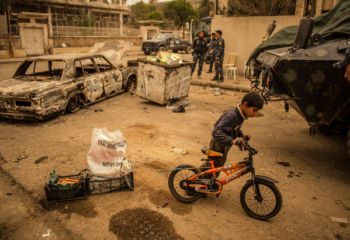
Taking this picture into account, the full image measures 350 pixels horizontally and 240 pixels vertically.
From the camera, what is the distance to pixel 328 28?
486cm

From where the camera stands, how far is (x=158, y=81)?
7121 mm

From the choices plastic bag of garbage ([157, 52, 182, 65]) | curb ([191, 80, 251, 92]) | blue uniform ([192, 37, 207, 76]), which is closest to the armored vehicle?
plastic bag of garbage ([157, 52, 182, 65])

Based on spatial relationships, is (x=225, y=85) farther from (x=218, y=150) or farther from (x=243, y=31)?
(x=218, y=150)

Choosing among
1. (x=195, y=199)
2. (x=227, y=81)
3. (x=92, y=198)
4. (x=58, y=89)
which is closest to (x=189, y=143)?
(x=195, y=199)

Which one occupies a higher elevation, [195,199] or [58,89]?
[58,89]

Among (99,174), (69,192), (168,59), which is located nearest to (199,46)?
(168,59)

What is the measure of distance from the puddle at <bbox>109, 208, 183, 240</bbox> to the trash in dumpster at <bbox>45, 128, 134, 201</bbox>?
1.53 feet

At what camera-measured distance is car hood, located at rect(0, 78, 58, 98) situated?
5.52m

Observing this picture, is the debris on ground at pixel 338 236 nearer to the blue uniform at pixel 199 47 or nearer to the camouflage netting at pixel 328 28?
the camouflage netting at pixel 328 28

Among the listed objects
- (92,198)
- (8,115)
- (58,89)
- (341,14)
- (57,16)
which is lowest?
(92,198)

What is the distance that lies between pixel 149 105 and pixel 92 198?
4.52 meters

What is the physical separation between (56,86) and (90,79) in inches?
43.1

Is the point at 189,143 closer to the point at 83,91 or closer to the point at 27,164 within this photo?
the point at 27,164

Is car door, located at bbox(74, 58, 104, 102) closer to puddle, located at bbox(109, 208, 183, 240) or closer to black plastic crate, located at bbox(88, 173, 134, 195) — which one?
black plastic crate, located at bbox(88, 173, 134, 195)
